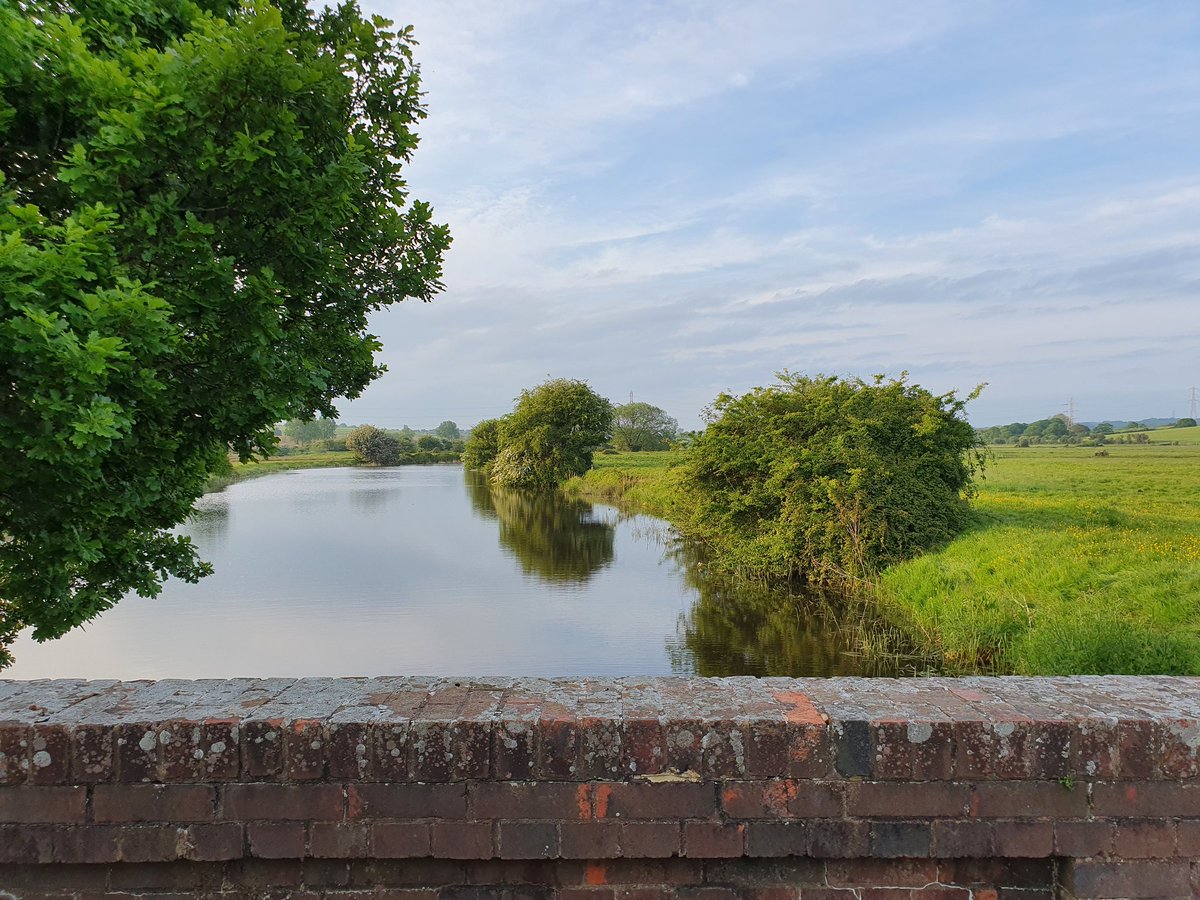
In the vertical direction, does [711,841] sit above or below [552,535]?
above

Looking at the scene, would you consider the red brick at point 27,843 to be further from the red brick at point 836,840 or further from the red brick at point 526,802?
the red brick at point 836,840

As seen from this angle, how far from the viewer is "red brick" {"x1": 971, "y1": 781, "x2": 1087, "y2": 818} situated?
7.11 ft

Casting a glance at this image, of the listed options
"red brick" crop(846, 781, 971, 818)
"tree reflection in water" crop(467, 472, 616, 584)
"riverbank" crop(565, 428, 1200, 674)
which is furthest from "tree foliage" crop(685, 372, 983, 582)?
"red brick" crop(846, 781, 971, 818)

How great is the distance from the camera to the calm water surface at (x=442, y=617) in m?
11.3

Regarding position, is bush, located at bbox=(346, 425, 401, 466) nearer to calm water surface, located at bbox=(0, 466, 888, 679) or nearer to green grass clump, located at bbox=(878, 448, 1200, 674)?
calm water surface, located at bbox=(0, 466, 888, 679)

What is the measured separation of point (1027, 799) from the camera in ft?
7.11

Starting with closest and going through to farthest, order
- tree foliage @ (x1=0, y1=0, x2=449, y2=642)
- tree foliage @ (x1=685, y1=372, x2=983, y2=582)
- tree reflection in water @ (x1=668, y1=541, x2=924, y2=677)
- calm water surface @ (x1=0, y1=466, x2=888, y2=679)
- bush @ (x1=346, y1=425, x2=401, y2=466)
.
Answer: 1. tree foliage @ (x1=0, y1=0, x2=449, y2=642)
2. tree reflection in water @ (x1=668, y1=541, x2=924, y2=677)
3. calm water surface @ (x1=0, y1=466, x2=888, y2=679)
4. tree foliage @ (x1=685, y1=372, x2=983, y2=582)
5. bush @ (x1=346, y1=425, x2=401, y2=466)

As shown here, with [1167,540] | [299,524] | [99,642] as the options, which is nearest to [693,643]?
[1167,540]

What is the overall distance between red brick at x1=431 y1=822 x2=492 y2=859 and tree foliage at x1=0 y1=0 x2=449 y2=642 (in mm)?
1831

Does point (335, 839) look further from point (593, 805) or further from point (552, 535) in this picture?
point (552, 535)

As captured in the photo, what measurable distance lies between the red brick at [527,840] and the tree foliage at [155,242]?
197 cm

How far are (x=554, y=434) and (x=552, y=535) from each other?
26292 mm

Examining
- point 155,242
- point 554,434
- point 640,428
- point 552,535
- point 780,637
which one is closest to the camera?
point 155,242

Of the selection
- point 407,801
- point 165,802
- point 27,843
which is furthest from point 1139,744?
point 27,843
